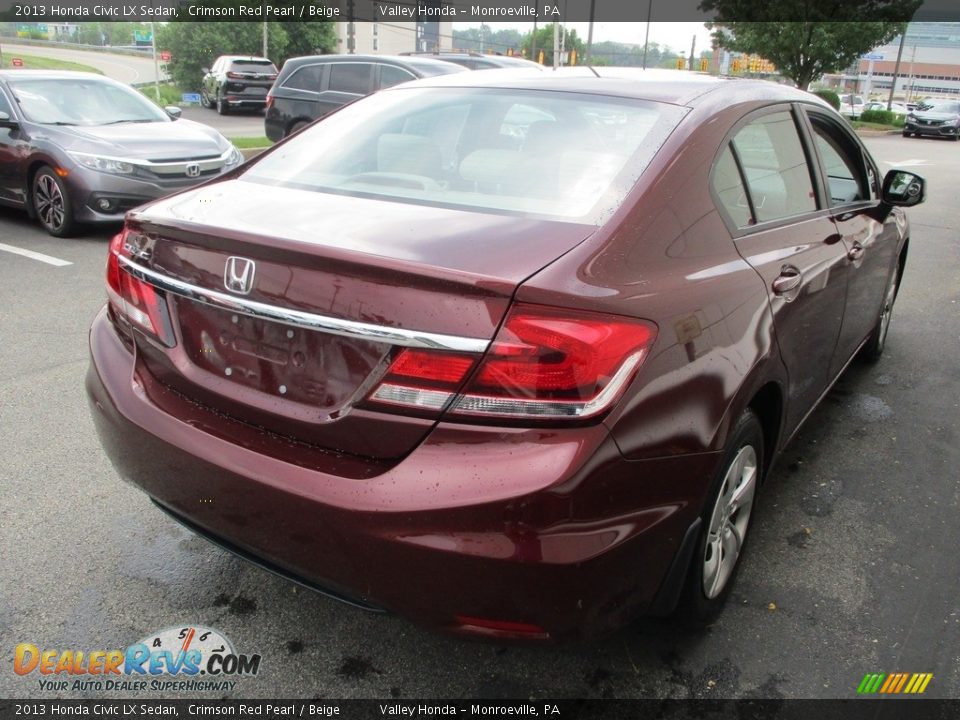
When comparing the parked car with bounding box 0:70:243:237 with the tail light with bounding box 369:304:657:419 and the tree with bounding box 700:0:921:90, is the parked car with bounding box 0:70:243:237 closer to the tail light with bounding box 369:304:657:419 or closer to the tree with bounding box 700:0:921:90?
the tail light with bounding box 369:304:657:419

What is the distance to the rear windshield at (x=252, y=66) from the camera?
27297 mm

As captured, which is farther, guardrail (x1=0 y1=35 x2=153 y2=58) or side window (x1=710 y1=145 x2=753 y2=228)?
guardrail (x1=0 y1=35 x2=153 y2=58)

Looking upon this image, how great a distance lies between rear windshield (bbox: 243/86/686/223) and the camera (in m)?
2.31

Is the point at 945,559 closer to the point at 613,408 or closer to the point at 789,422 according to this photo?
the point at 789,422

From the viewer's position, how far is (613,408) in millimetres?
1843

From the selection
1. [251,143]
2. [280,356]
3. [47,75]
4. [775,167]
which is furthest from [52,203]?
[251,143]

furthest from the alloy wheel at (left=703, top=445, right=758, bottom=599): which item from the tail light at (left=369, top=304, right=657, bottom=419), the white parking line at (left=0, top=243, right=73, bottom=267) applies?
the white parking line at (left=0, top=243, right=73, bottom=267)

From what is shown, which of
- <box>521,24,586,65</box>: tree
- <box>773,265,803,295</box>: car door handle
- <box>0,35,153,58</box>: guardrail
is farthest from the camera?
<box>521,24,586,65</box>: tree

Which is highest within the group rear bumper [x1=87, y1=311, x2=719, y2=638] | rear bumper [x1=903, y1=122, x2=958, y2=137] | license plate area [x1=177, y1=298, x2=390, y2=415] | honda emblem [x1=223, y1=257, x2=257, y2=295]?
honda emblem [x1=223, y1=257, x2=257, y2=295]

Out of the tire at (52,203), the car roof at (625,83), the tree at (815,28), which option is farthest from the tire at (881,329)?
the tree at (815,28)

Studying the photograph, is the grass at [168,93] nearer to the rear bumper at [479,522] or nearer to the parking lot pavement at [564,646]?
the parking lot pavement at [564,646]

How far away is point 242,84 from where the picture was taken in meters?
27.0

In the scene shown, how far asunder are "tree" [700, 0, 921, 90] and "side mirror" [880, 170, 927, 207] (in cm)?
3220

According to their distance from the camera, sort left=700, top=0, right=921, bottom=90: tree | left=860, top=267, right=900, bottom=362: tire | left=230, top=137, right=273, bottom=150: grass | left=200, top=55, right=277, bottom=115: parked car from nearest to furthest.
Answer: left=860, top=267, right=900, bottom=362: tire → left=230, top=137, right=273, bottom=150: grass → left=200, top=55, right=277, bottom=115: parked car → left=700, top=0, right=921, bottom=90: tree
